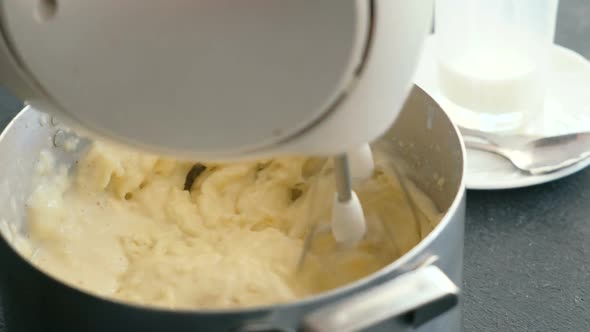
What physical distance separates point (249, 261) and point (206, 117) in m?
0.21

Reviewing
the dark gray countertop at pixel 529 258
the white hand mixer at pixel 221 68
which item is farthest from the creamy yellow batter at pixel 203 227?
the white hand mixer at pixel 221 68

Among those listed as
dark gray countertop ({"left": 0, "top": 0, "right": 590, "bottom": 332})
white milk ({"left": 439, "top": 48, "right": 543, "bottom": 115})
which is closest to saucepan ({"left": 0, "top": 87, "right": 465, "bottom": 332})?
dark gray countertop ({"left": 0, "top": 0, "right": 590, "bottom": 332})

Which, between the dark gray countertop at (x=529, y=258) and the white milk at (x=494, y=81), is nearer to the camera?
the dark gray countertop at (x=529, y=258)

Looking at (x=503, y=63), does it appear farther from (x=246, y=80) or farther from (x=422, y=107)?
(x=246, y=80)

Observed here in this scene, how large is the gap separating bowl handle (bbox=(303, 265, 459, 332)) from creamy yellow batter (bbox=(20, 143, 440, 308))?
14cm

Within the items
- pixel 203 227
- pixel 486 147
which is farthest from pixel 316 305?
pixel 486 147

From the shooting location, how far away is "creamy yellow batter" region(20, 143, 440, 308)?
49 cm

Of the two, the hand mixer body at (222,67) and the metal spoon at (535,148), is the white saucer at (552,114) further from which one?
the hand mixer body at (222,67)

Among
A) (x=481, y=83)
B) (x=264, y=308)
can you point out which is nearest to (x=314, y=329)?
(x=264, y=308)

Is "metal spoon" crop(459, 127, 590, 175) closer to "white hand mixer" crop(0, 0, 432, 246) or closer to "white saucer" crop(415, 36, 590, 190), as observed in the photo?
"white saucer" crop(415, 36, 590, 190)

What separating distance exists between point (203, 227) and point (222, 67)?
30 centimetres

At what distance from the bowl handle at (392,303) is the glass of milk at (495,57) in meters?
0.37

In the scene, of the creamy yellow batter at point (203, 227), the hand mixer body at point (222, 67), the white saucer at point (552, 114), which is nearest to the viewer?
the hand mixer body at point (222, 67)

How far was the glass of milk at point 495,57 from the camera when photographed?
0.68 metres
